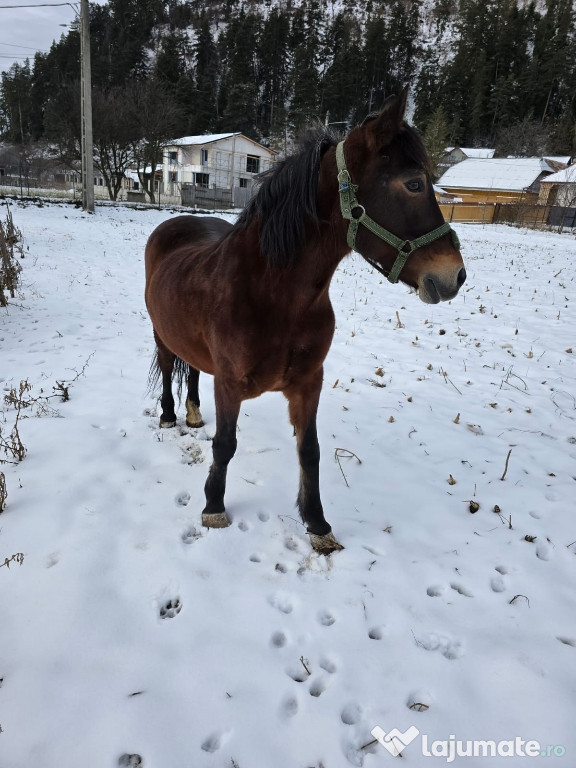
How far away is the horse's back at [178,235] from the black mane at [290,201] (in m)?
1.51

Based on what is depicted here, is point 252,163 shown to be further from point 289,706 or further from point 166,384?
point 289,706

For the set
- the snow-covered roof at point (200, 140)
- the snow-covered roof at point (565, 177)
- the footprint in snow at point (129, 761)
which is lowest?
the footprint in snow at point (129, 761)

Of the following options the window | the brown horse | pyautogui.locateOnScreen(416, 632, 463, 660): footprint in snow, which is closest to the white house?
the window

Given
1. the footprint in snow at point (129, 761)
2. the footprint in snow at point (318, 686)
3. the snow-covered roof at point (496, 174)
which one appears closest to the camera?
the footprint in snow at point (129, 761)

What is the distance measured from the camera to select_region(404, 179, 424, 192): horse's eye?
1.75 metres

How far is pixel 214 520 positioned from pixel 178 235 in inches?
99.0

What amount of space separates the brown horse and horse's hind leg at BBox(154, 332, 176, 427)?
2.31 ft

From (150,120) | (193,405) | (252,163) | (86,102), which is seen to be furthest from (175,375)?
(252,163)

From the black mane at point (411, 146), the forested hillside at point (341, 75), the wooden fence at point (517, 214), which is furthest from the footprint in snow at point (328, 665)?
the forested hillside at point (341, 75)

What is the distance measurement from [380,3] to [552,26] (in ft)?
203

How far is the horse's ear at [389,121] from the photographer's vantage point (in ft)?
5.44

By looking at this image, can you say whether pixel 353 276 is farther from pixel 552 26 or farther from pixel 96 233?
pixel 552 26

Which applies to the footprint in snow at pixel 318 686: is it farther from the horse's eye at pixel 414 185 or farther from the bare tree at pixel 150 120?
the bare tree at pixel 150 120

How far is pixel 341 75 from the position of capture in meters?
59.1
